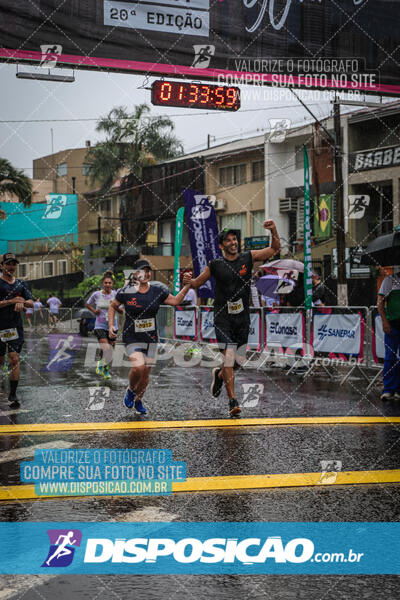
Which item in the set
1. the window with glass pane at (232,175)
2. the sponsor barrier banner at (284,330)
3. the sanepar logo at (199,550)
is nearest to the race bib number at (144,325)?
the sanepar logo at (199,550)

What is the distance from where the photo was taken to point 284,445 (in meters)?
6.91

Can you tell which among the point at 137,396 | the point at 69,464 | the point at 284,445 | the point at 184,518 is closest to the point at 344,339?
the point at 137,396

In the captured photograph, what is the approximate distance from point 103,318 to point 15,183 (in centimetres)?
2327

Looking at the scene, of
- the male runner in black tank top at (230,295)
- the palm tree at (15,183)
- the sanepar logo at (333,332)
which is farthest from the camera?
the palm tree at (15,183)

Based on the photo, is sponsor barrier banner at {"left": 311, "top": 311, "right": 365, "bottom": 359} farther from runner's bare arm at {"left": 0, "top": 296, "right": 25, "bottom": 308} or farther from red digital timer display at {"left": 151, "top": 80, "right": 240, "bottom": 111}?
runner's bare arm at {"left": 0, "top": 296, "right": 25, "bottom": 308}

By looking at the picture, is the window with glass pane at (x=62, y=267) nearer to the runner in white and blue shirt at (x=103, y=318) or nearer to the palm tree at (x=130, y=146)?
the palm tree at (x=130, y=146)

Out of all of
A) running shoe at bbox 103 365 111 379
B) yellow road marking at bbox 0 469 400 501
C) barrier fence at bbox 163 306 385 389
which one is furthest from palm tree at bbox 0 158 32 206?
yellow road marking at bbox 0 469 400 501

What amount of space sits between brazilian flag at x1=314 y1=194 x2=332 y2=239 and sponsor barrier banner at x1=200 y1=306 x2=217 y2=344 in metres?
15.7

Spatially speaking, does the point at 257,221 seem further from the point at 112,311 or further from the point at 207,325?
the point at 112,311

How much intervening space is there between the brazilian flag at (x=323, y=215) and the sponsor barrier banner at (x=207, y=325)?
619 inches

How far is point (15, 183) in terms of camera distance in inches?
1390

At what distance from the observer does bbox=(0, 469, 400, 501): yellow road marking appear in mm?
5266

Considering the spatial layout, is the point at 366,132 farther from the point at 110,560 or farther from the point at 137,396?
the point at 110,560

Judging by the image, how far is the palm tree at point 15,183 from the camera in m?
35.1
